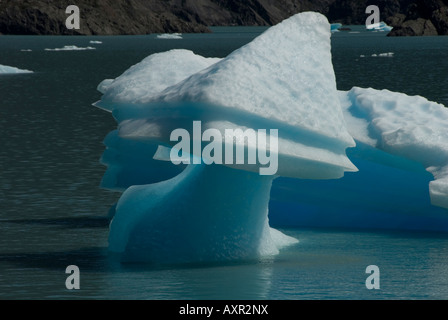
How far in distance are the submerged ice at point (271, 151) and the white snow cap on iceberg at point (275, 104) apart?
0.01 m

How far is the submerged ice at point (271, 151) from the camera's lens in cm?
1106

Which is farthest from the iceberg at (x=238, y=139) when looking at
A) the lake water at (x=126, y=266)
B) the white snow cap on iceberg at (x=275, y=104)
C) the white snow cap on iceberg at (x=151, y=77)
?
the white snow cap on iceberg at (x=151, y=77)

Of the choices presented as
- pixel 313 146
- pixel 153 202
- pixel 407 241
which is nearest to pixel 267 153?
pixel 313 146

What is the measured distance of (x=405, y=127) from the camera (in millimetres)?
14086

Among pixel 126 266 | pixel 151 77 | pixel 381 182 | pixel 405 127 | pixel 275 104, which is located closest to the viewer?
pixel 275 104

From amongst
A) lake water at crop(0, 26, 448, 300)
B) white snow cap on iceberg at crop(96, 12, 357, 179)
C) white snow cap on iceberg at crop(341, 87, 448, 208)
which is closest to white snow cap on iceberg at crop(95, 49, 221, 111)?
white snow cap on iceberg at crop(96, 12, 357, 179)

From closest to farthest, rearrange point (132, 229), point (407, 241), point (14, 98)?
point (132, 229), point (407, 241), point (14, 98)

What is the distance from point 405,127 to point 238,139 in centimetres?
410

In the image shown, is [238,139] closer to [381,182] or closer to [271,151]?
[271,151]

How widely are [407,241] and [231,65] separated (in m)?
3.96

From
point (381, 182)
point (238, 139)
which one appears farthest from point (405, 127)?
point (238, 139)

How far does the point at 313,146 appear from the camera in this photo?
1112 cm

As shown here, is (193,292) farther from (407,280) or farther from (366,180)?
(366,180)

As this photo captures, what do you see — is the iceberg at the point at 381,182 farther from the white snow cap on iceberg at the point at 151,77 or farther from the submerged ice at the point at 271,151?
the white snow cap on iceberg at the point at 151,77
